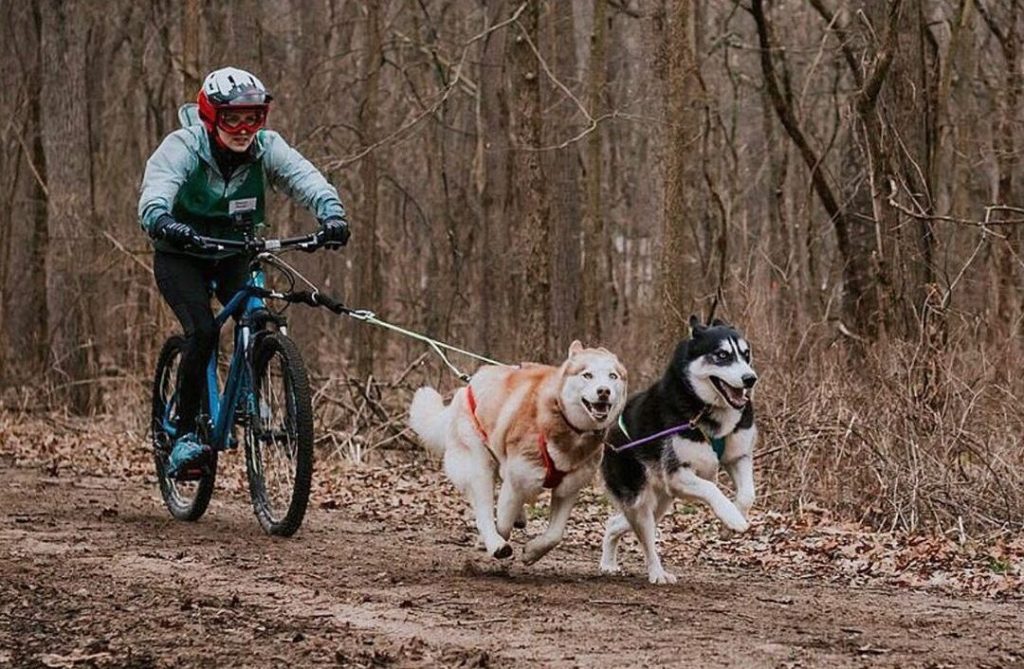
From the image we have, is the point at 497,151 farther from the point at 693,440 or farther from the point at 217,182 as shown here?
the point at 693,440

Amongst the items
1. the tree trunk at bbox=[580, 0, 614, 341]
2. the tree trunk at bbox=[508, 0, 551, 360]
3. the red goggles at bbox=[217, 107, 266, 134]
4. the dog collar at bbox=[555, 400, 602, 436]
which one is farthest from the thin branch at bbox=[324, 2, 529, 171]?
the dog collar at bbox=[555, 400, 602, 436]

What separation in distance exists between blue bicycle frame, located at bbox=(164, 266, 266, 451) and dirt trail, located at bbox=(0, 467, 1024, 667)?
0.60 metres

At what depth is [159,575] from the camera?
7352 mm

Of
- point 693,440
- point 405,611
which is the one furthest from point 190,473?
point 693,440

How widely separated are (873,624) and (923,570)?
78.3 inches

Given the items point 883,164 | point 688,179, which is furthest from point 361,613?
point 688,179

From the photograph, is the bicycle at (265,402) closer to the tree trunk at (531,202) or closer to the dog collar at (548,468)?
the dog collar at (548,468)

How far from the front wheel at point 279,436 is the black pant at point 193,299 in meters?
0.33

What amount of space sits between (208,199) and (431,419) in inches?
65.5

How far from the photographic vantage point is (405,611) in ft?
21.4

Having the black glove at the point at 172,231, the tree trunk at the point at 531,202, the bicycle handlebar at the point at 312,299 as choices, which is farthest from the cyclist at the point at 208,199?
the tree trunk at the point at 531,202

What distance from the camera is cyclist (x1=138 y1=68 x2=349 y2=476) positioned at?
8.19 m

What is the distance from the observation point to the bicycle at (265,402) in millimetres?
8148

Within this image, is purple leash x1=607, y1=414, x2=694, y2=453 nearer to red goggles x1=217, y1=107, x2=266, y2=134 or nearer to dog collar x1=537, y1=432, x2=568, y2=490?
dog collar x1=537, y1=432, x2=568, y2=490
